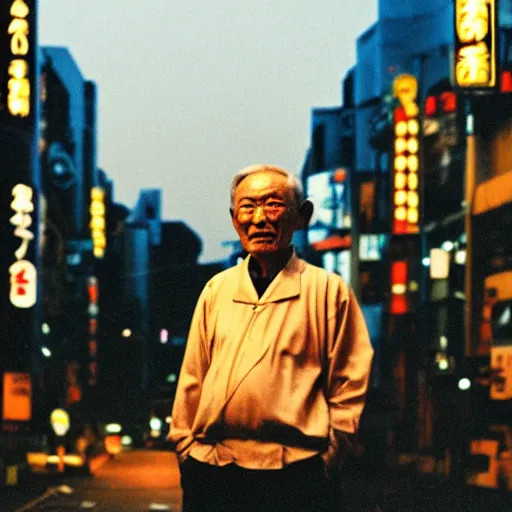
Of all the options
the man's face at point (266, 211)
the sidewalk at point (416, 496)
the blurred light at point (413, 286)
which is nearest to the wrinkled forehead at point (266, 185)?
the man's face at point (266, 211)

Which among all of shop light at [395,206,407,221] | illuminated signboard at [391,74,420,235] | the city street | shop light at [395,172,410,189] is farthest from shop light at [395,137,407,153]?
the city street

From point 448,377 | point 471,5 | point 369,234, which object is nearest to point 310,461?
point 471,5

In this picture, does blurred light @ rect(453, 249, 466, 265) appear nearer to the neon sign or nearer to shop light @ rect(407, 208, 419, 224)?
shop light @ rect(407, 208, 419, 224)

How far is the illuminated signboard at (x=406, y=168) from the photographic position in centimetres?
4731

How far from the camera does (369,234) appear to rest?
6938cm

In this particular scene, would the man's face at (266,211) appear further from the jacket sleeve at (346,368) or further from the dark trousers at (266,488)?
the dark trousers at (266,488)

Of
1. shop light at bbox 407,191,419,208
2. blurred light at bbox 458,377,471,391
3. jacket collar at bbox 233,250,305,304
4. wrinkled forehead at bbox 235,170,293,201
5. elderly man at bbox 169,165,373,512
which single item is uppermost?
shop light at bbox 407,191,419,208

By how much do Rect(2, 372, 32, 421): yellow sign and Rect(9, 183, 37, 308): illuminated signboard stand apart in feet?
8.29

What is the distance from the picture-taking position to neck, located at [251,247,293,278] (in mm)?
4449

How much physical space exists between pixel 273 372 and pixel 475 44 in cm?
2581

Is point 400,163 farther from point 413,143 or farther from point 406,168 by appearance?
point 413,143

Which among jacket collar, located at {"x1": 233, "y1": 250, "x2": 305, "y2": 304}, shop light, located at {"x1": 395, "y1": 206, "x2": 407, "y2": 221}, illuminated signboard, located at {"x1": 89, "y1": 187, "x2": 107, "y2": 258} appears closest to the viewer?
jacket collar, located at {"x1": 233, "y1": 250, "x2": 305, "y2": 304}

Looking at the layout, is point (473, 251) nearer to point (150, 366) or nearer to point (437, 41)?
point (437, 41)

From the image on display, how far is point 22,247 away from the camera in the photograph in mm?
42750
